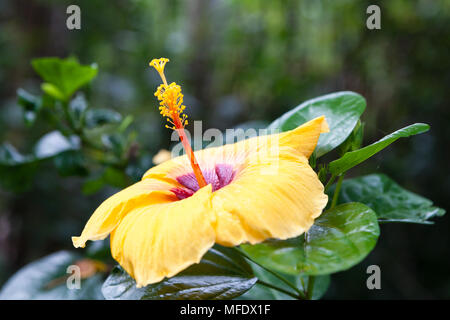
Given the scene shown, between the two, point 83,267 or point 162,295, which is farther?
point 83,267

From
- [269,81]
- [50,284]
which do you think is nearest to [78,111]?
[50,284]

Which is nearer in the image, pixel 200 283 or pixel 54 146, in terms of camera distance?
pixel 200 283

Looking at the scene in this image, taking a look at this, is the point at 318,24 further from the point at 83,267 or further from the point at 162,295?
the point at 162,295

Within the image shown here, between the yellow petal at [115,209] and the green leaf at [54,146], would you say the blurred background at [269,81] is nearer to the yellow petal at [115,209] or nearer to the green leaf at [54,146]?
the green leaf at [54,146]

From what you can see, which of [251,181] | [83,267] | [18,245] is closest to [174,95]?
[251,181]

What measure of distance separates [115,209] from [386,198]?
53 cm

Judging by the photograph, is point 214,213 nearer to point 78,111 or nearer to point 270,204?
point 270,204

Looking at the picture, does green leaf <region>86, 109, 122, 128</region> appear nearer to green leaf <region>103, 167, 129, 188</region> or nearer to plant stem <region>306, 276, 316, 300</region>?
green leaf <region>103, 167, 129, 188</region>

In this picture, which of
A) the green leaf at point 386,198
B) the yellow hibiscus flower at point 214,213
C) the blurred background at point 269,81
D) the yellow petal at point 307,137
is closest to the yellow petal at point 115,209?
the yellow hibiscus flower at point 214,213

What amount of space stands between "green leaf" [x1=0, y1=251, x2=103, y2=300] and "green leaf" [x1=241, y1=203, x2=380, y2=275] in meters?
0.55

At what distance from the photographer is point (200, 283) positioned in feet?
1.95

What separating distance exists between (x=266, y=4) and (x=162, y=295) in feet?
8.22
